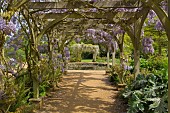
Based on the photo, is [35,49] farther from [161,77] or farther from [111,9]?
[161,77]

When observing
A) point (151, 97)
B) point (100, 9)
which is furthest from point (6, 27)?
point (100, 9)

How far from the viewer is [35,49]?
20.2 ft

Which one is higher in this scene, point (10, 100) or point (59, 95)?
point (10, 100)

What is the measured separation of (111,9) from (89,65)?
49.9 feet

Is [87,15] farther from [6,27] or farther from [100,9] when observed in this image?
[6,27]

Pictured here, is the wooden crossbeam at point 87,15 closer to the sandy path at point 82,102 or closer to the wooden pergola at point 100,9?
the wooden pergola at point 100,9

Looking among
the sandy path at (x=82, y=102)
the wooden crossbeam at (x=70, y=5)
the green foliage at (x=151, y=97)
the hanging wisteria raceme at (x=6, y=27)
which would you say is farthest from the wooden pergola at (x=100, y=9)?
the hanging wisteria raceme at (x=6, y=27)

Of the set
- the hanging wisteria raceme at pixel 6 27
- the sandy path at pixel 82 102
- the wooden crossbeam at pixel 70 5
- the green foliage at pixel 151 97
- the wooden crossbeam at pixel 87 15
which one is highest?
the wooden crossbeam at pixel 70 5

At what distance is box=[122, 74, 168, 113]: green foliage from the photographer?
14.4 ft

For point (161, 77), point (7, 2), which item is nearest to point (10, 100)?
point (7, 2)

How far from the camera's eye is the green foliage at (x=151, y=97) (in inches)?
173

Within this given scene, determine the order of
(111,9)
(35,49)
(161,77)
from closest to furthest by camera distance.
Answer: (161,77), (35,49), (111,9)

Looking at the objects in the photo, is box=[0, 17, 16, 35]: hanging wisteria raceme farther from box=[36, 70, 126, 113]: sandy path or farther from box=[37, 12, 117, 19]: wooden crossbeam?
box=[37, 12, 117, 19]: wooden crossbeam

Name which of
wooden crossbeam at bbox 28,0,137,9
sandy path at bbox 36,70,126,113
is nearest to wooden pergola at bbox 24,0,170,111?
wooden crossbeam at bbox 28,0,137,9
